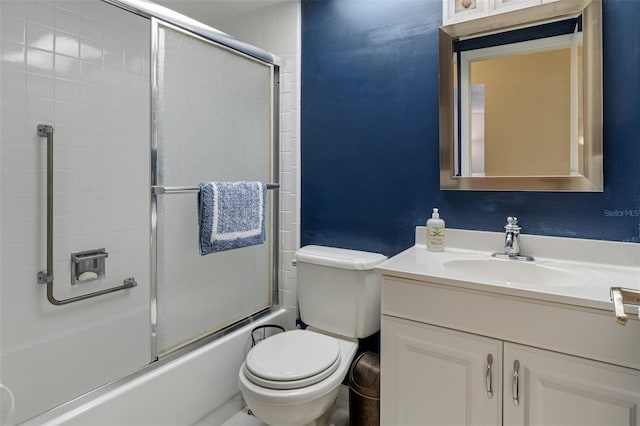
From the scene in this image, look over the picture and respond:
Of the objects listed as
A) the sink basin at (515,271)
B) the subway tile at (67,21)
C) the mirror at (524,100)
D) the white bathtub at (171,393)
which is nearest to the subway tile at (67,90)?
the subway tile at (67,21)

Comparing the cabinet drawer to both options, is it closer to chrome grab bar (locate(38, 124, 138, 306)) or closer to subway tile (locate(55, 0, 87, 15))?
chrome grab bar (locate(38, 124, 138, 306))

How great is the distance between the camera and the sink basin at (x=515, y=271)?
1.34 metres

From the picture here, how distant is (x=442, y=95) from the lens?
5.41 ft

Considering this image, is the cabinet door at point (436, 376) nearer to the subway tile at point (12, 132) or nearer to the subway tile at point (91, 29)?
the subway tile at point (12, 132)

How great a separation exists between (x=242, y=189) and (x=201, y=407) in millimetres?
996

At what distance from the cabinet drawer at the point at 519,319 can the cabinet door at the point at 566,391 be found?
0.11 feet

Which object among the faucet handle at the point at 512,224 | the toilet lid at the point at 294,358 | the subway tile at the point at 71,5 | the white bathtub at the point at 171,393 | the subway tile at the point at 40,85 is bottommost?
the white bathtub at the point at 171,393

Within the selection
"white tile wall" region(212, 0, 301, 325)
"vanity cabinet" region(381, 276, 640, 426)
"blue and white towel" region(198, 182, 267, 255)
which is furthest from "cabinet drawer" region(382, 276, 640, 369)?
"white tile wall" region(212, 0, 301, 325)

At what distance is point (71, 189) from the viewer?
1.61 m

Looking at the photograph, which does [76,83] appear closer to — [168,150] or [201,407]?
[168,150]

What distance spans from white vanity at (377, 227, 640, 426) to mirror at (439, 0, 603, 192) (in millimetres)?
276

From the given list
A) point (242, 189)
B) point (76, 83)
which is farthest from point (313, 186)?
point (76, 83)

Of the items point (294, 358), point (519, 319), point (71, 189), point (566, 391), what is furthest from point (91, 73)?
point (566, 391)

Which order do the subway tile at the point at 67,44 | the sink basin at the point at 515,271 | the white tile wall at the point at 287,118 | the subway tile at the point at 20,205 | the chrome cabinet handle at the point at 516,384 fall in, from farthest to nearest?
the white tile wall at the point at 287,118 → the subway tile at the point at 67,44 → the subway tile at the point at 20,205 → the sink basin at the point at 515,271 → the chrome cabinet handle at the point at 516,384
